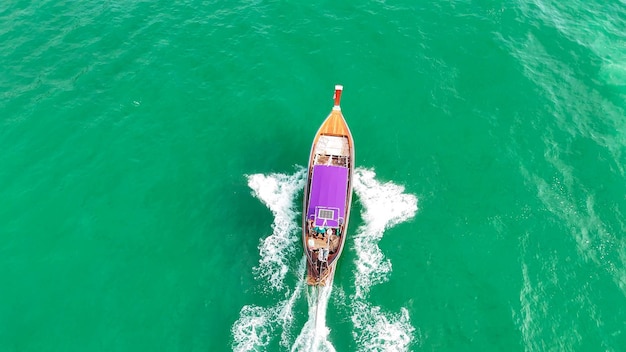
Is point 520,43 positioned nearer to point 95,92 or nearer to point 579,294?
point 579,294

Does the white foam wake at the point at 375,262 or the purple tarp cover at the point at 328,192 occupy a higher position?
the purple tarp cover at the point at 328,192

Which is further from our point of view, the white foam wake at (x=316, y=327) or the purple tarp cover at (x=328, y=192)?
the purple tarp cover at (x=328, y=192)

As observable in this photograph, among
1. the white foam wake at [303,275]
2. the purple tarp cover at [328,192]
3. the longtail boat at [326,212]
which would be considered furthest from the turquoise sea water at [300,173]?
the purple tarp cover at [328,192]

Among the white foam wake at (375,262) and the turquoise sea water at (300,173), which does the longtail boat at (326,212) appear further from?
the white foam wake at (375,262)

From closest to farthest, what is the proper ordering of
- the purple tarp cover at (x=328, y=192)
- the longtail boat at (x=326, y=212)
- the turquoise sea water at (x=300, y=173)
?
1. the turquoise sea water at (x=300, y=173)
2. the longtail boat at (x=326, y=212)
3. the purple tarp cover at (x=328, y=192)

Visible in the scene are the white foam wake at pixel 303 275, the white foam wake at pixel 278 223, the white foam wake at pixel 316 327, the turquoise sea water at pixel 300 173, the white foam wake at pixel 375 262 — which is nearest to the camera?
the white foam wake at pixel 316 327

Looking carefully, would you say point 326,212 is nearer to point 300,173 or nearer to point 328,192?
point 328,192

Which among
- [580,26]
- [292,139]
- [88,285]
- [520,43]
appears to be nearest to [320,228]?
[292,139]
